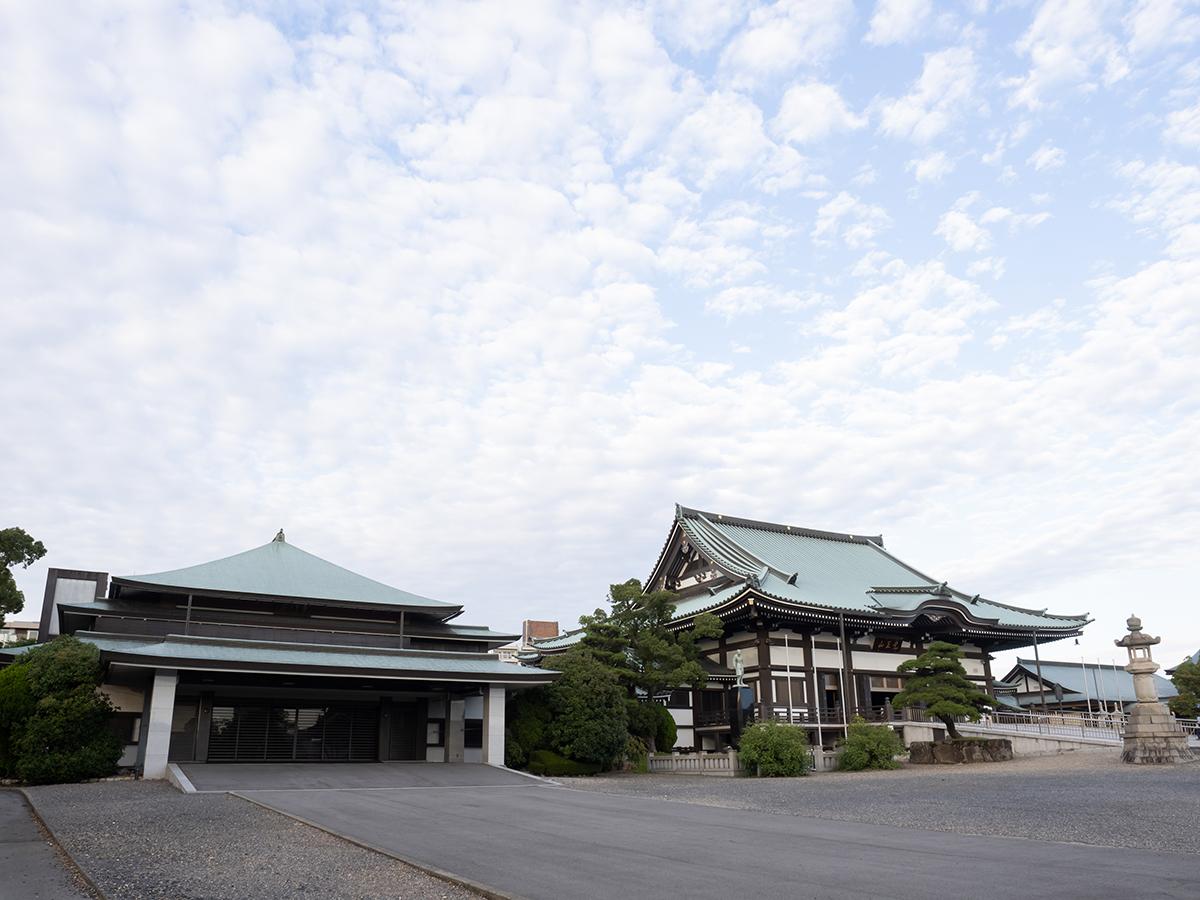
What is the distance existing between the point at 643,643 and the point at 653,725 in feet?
10.0

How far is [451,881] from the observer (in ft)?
28.6

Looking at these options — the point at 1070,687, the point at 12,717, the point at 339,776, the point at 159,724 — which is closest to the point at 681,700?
the point at 339,776

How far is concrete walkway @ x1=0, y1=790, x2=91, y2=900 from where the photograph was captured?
8.48m

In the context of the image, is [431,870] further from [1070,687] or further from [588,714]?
[1070,687]

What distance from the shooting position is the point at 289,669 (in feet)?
83.6

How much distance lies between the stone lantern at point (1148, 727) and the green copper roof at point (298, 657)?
59.8 ft

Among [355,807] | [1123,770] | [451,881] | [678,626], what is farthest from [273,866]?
[678,626]

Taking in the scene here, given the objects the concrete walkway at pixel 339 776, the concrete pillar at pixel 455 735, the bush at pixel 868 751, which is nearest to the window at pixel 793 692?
the bush at pixel 868 751

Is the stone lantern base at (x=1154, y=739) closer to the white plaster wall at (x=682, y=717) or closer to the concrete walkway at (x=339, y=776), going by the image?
the white plaster wall at (x=682, y=717)

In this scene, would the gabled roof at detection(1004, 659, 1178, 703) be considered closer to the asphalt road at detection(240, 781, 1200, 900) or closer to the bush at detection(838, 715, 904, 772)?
the bush at detection(838, 715, 904, 772)

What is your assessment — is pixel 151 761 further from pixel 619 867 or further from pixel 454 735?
pixel 619 867

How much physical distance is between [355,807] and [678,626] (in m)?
22.9

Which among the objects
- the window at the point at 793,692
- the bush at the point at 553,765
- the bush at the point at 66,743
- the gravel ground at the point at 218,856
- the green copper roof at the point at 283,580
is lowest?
the bush at the point at 553,765

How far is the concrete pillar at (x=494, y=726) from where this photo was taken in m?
27.8
